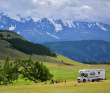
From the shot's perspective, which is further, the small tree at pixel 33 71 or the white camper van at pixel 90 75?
the small tree at pixel 33 71

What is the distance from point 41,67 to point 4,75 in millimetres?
17629

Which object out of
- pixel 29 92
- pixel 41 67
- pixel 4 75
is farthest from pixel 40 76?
pixel 29 92

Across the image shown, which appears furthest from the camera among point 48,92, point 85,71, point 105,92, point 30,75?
point 30,75

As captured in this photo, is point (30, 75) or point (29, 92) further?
point (30, 75)

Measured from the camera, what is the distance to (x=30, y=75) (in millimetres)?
75438

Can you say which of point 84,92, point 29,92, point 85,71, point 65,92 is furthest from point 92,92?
point 85,71

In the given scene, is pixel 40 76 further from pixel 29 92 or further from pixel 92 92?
pixel 92 92

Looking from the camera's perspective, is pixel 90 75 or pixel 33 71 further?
pixel 33 71

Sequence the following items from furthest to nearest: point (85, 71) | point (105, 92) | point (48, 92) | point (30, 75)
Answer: point (30, 75) < point (85, 71) < point (48, 92) < point (105, 92)

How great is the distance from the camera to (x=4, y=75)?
85.2 metres

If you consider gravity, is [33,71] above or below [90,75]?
above

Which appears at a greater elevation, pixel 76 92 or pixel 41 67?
pixel 41 67

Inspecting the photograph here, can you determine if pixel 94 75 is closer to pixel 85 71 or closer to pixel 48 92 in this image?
pixel 85 71

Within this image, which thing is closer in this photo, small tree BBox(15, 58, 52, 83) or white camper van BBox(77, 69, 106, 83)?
white camper van BBox(77, 69, 106, 83)
